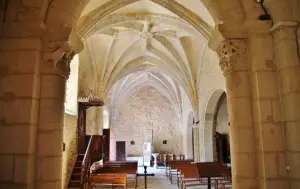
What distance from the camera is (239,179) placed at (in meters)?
3.63

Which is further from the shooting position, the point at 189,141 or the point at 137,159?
the point at 137,159

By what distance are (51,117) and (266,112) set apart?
275 cm

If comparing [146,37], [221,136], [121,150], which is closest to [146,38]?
[146,37]

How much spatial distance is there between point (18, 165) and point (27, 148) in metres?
0.22

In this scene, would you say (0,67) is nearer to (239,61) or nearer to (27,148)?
(27,148)

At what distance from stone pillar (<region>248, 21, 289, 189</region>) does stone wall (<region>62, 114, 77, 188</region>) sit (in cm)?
543

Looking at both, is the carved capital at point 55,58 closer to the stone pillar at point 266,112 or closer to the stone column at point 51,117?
the stone column at point 51,117

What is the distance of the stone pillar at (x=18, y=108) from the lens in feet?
10.9

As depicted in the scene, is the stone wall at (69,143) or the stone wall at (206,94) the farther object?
the stone wall at (206,94)

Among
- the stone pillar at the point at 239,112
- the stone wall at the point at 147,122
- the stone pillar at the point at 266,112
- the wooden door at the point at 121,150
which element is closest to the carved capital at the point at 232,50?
the stone pillar at the point at 239,112

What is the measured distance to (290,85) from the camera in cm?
352

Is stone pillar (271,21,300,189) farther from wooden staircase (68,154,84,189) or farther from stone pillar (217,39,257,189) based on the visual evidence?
wooden staircase (68,154,84,189)

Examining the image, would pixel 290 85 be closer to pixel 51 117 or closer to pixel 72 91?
pixel 51 117

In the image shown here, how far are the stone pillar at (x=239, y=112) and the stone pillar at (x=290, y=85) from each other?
1.32ft
